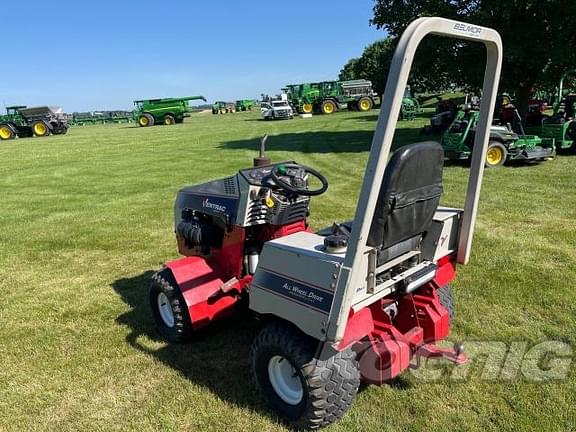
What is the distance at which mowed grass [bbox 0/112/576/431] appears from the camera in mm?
2900

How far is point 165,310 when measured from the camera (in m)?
3.89

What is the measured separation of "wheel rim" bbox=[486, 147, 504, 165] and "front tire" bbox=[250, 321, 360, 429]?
9.31 metres

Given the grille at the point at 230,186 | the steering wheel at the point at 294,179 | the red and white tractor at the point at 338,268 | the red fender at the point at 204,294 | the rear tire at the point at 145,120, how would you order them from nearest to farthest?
the red and white tractor at the point at 338,268
the steering wheel at the point at 294,179
the grille at the point at 230,186
the red fender at the point at 204,294
the rear tire at the point at 145,120

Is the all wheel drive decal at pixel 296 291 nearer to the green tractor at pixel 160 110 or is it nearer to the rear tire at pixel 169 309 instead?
the rear tire at pixel 169 309

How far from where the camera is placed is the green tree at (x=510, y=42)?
11.8 metres

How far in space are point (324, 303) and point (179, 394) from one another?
141 centimetres

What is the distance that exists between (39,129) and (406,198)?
33.6 metres

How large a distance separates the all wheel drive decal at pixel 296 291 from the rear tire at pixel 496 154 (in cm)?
921

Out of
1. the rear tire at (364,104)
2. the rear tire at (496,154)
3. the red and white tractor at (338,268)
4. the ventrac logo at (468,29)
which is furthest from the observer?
the rear tire at (364,104)

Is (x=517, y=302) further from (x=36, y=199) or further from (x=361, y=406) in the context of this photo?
(x=36, y=199)

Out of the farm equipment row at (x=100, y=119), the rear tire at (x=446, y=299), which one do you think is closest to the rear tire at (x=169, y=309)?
the rear tire at (x=446, y=299)

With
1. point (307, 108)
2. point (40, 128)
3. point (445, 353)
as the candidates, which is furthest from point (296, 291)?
point (307, 108)

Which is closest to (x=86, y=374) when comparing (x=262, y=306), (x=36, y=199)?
(x=262, y=306)

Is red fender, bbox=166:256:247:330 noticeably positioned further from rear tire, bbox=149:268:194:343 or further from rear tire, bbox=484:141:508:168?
rear tire, bbox=484:141:508:168
